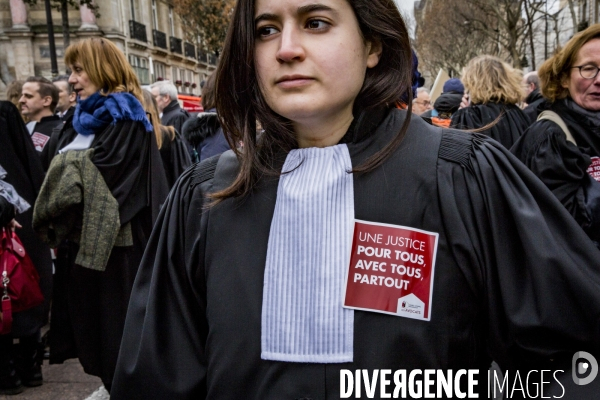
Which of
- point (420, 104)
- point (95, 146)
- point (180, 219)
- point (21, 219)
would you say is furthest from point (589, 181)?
point (420, 104)

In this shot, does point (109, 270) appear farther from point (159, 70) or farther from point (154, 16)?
point (154, 16)

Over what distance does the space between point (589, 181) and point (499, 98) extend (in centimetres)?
229

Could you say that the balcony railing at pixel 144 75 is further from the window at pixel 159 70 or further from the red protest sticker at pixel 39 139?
the red protest sticker at pixel 39 139

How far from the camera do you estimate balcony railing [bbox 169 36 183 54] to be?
39031mm

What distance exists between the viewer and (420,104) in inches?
330

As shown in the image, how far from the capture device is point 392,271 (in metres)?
1.39

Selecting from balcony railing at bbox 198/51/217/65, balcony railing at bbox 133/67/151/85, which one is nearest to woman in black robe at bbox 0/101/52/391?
balcony railing at bbox 133/67/151/85

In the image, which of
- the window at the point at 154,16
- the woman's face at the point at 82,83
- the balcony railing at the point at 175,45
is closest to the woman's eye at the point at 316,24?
the woman's face at the point at 82,83

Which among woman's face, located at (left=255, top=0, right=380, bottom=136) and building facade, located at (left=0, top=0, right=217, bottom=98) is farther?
building facade, located at (left=0, top=0, right=217, bottom=98)

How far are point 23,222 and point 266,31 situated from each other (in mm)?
3900

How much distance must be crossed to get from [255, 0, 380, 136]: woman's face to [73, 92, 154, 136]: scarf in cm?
248

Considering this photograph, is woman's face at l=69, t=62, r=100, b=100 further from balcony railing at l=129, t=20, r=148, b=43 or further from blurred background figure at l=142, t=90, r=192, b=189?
balcony railing at l=129, t=20, r=148, b=43

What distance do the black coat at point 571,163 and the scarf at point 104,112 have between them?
244 cm

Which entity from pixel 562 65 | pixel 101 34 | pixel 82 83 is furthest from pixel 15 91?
pixel 101 34
